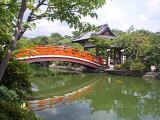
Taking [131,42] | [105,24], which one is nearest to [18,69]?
[131,42]

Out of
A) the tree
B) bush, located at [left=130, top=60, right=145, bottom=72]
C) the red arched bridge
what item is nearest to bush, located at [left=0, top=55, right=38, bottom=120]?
the tree

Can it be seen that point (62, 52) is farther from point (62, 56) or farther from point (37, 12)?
point (37, 12)

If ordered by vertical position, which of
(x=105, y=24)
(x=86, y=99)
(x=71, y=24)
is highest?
(x=105, y=24)

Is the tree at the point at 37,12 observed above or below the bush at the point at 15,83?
above

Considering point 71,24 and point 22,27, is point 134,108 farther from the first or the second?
point 22,27

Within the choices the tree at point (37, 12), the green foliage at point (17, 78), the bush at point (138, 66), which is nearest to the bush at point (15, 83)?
the green foliage at point (17, 78)

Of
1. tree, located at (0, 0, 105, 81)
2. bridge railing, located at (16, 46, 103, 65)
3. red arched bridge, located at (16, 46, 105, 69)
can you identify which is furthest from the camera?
bridge railing, located at (16, 46, 103, 65)

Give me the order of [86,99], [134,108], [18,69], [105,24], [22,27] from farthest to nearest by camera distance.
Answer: [105,24], [86,99], [134,108], [18,69], [22,27]

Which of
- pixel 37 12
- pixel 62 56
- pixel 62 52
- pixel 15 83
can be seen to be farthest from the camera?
pixel 62 52

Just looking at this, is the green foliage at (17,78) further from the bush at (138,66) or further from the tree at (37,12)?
Result: the bush at (138,66)

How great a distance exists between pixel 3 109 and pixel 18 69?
1192 mm

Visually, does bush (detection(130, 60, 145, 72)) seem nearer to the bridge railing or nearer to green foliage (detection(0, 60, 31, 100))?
the bridge railing

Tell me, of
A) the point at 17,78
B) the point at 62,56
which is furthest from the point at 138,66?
the point at 17,78

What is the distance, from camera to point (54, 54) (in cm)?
861
